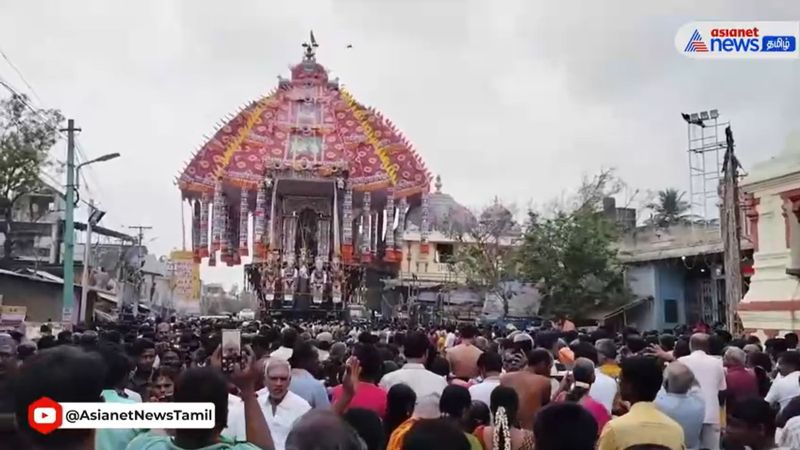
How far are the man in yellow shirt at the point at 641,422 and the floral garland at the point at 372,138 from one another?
152 ft

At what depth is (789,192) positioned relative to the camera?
1911 centimetres

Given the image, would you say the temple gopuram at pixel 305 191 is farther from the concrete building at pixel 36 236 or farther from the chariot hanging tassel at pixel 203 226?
the concrete building at pixel 36 236

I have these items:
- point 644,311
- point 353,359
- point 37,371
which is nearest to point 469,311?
point 644,311

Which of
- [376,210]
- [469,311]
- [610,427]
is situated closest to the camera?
[610,427]

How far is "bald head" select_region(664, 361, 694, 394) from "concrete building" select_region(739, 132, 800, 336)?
571 inches

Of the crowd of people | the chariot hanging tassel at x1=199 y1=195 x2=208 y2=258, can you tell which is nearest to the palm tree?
the chariot hanging tassel at x1=199 y1=195 x2=208 y2=258

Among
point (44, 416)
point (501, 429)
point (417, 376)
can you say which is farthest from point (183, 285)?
point (44, 416)

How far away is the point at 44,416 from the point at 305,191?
47.9 metres

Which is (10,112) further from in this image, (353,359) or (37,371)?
(37,371)

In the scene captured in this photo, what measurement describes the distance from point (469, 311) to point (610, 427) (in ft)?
120

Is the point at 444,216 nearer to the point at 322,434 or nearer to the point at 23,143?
the point at 23,143

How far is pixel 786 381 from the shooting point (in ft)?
23.3

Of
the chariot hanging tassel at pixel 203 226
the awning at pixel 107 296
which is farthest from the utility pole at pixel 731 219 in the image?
the chariot hanging tassel at pixel 203 226

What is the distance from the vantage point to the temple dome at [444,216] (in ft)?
207
